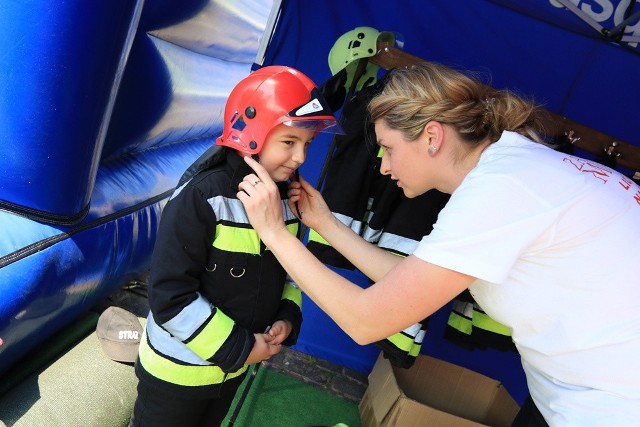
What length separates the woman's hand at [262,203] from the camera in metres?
1.27

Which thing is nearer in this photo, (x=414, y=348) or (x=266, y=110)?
(x=266, y=110)

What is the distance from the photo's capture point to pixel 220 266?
141 cm

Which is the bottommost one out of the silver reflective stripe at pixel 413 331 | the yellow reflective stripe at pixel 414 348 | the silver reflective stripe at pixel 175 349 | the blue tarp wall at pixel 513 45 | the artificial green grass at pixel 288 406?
the artificial green grass at pixel 288 406

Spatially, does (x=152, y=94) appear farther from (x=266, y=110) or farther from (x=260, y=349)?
(x=260, y=349)

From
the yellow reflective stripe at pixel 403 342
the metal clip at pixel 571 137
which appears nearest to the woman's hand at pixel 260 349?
the yellow reflective stripe at pixel 403 342

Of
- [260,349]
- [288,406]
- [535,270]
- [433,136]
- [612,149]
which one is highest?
[612,149]

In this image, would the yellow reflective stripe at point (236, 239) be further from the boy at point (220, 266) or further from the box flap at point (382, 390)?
the box flap at point (382, 390)

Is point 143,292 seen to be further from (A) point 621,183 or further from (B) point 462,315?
(A) point 621,183

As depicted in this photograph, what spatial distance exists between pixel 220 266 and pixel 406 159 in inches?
22.3

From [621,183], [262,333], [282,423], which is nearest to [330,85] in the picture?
[262,333]

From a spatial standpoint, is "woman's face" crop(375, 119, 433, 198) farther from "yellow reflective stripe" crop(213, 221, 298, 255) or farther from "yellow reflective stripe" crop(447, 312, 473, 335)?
"yellow reflective stripe" crop(447, 312, 473, 335)

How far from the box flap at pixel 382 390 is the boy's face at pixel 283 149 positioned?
149cm

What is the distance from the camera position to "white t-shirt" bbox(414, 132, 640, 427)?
106 cm

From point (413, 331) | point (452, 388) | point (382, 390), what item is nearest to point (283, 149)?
point (413, 331)
